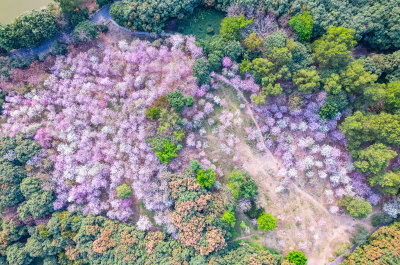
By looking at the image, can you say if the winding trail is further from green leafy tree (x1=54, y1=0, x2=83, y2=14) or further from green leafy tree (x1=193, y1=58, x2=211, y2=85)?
green leafy tree (x1=193, y1=58, x2=211, y2=85)

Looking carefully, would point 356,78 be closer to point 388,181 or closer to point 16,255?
point 388,181

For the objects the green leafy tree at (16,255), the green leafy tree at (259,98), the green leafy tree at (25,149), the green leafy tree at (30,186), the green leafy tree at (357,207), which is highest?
the green leafy tree at (259,98)

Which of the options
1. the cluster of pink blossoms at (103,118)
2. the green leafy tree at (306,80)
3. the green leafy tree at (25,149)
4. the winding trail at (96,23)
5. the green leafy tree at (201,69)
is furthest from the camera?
the winding trail at (96,23)

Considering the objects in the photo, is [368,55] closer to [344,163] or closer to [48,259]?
[344,163]

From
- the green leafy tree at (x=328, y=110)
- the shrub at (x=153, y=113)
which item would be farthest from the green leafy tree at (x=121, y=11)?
the green leafy tree at (x=328, y=110)

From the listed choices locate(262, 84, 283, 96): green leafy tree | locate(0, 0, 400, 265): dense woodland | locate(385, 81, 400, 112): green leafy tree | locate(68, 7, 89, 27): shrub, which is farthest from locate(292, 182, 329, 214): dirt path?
locate(68, 7, 89, 27): shrub

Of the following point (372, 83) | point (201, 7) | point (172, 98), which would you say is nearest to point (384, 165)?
point (372, 83)

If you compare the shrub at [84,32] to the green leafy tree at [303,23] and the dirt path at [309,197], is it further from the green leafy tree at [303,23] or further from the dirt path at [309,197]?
the dirt path at [309,197]
